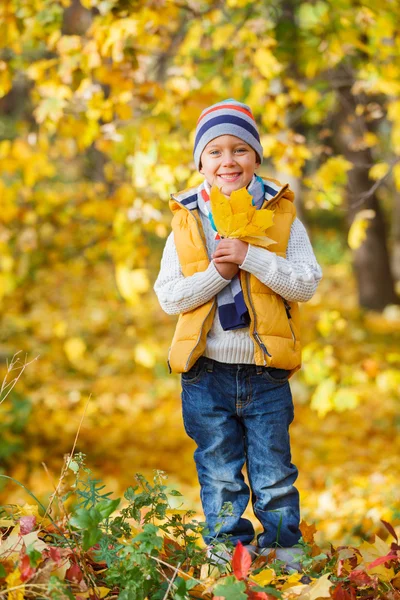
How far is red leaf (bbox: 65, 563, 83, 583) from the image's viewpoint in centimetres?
204

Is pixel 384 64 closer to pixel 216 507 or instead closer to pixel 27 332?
pixel 216 507

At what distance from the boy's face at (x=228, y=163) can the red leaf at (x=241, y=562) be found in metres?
1.19

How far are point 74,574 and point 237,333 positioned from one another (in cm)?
96

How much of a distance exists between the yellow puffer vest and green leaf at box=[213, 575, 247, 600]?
765mm

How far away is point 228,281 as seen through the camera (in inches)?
95.0

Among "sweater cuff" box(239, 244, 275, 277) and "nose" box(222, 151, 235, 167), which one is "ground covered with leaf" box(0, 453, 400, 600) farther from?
"nose" box(222, 151, 235, 167)

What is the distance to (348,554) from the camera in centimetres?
251

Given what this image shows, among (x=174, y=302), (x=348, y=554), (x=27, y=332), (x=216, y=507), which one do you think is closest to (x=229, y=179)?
(x=174, y=302)

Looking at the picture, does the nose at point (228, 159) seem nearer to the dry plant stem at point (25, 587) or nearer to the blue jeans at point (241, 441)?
the blue jeans at point (241, 441)

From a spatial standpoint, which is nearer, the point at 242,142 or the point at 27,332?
the point at 242,142

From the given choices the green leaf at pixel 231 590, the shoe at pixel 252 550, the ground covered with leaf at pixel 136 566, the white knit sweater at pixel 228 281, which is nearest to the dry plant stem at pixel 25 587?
the ground covered with leaf at pixel 136 566

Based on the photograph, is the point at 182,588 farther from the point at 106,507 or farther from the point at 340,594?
the point at 340,594

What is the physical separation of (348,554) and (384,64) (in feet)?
11.1

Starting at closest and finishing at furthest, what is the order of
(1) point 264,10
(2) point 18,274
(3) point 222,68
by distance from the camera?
(3) point 222,68 → (2) point 18,274 → (1) point 264,10
